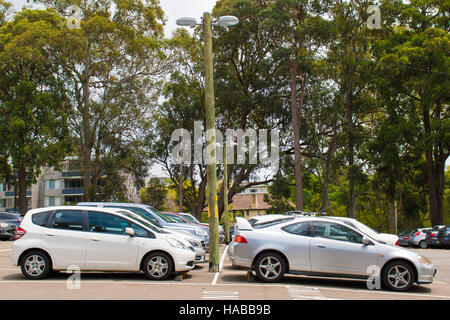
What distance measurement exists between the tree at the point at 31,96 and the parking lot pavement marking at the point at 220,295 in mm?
29366

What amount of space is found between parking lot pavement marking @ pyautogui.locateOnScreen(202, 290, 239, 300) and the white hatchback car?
4.75 ft

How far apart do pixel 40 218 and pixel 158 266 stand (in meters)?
2.85

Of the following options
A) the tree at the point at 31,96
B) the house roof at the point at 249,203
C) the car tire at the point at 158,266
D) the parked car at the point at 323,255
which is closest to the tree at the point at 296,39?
the tree at the point at 31,96

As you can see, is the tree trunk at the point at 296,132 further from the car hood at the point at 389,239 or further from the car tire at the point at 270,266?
the car tire at the point at 270,266

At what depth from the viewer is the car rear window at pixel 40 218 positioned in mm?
10541

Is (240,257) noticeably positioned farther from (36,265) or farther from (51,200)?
(51,200)

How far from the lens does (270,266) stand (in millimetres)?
10398

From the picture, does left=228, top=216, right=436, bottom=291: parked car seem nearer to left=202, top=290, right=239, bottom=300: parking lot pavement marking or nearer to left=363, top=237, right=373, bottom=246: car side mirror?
left=363, top=237, right=373, bottom=246: car side mirror

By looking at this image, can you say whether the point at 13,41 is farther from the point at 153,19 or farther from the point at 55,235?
the point at 55,235

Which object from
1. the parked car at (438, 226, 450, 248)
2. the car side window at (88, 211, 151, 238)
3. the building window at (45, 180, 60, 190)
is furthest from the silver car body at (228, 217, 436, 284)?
the building window at (45, 180, 60, 190)

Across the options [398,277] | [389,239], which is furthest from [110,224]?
[389,239]

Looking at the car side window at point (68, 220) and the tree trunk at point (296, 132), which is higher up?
the tree trunk at point (296, 132)

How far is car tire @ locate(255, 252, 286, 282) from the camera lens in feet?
34.0
